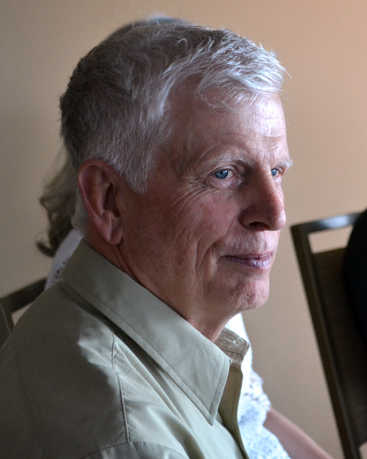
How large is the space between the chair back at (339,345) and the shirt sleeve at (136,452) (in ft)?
2.70

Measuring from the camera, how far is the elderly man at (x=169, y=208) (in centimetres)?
73

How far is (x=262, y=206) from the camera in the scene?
781 mm

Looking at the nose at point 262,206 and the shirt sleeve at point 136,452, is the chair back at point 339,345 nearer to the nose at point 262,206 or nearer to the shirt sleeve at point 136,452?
the nose at point 262,206

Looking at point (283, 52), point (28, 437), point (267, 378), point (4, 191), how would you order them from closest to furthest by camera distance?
1. point (28, 437)
2. point (4, 191)
3. point (283, 52)
4. point (267, 378)

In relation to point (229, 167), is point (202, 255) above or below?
below

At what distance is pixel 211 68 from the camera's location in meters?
0.73

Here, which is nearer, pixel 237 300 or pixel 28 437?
pixel 28 437

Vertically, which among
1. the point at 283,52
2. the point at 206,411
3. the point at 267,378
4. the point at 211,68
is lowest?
the point at 267,378

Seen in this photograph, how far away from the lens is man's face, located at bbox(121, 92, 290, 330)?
759 mm

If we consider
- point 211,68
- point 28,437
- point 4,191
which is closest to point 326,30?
point 4,191

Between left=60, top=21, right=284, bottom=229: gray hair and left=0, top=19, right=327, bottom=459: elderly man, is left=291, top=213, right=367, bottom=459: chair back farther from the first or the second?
left=60, top=21, right=284, bottom=229: gray hair

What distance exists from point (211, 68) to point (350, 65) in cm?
150

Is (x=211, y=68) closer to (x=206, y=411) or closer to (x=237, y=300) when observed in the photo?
(x=237, y=300)

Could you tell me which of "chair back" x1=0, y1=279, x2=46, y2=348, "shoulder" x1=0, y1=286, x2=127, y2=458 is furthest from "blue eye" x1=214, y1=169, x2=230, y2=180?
"chair back" x1=0, y1=279, x2=46, y2=348
